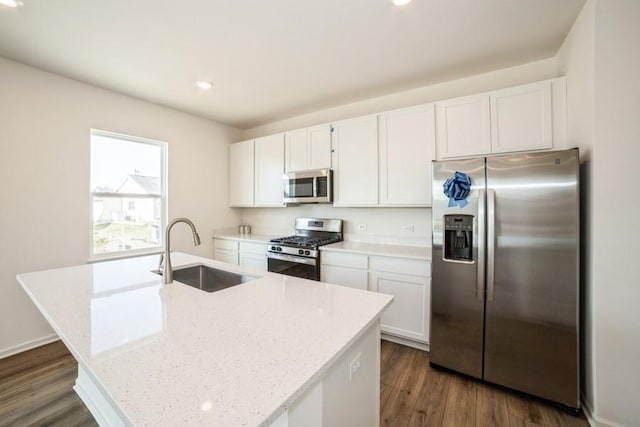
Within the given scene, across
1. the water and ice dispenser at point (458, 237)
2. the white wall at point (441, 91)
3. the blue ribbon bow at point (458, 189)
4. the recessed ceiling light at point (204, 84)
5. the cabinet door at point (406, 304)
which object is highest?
the recessed ceiling light at point (204, 84)

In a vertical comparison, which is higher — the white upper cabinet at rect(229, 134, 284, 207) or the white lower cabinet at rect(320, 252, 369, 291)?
the white upper cabinet at rect(229, 134, 284, 207)

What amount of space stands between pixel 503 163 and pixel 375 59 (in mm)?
1399

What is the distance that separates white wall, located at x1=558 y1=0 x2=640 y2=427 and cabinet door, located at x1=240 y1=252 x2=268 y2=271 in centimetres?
308

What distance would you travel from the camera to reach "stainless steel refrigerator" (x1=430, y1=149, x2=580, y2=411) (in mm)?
1716

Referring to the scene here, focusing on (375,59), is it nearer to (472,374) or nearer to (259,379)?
(259,379)

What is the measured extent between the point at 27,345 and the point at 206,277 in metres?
2.04

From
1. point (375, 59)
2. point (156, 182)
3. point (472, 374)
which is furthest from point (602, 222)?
point (156, 182)

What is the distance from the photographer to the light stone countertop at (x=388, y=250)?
2.48m

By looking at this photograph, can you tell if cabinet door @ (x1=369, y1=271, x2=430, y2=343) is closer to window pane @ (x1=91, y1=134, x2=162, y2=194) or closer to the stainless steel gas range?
the stainless steel gas range

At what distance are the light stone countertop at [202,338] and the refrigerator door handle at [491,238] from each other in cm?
A: 101

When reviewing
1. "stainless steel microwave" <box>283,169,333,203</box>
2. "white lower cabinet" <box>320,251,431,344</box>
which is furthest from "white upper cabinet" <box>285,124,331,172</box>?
"white lower cabinet" <box>320,251,431,344</box>

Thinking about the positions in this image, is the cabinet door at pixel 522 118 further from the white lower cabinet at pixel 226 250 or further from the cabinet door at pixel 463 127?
the white lower cabinet at pixel 226 250

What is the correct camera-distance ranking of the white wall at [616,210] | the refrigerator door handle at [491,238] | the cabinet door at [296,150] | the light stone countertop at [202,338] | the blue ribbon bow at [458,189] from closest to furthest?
1. the light stone countertop at [202,338]
2. the white wall at [616,210]
3. the refrigerator door handle at [491,238]
4. the blue ribbon bow at [458,189]
5. the cabinet door at [296,150]

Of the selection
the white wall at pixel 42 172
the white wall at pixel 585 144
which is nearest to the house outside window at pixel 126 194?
the white wall at pixel 42 172
